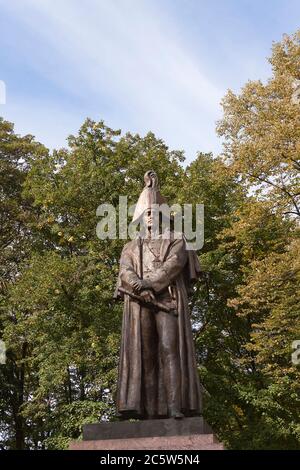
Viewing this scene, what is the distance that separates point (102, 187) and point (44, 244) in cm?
361

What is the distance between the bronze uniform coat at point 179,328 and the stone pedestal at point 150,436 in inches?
16.6

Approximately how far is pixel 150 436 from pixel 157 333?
1.33 metres

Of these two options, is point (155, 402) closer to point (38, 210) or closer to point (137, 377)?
point (137, 377)

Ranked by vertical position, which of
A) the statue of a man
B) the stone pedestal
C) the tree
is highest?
the tree

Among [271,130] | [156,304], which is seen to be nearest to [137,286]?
[156,304]

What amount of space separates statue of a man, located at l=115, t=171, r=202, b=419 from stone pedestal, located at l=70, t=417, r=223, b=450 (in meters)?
0.26

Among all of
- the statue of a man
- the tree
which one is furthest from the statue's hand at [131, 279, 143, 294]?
the tree

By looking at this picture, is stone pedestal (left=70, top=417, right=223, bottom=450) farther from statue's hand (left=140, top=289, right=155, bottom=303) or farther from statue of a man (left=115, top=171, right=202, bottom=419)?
statue's hand (left=140, top=289, right=155, bottom=303)

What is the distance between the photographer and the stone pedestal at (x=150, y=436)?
21.1 ft

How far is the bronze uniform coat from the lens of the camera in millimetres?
7309

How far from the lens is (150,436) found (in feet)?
22.0

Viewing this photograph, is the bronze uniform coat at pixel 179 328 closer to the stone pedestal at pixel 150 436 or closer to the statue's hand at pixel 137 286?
the statue's hand at pixel 137 286

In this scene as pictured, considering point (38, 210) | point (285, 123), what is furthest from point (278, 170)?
point (38, 210)

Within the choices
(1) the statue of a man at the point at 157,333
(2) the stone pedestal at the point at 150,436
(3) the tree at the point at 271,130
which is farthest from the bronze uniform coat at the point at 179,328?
(3) the tree at the point at 271,130
